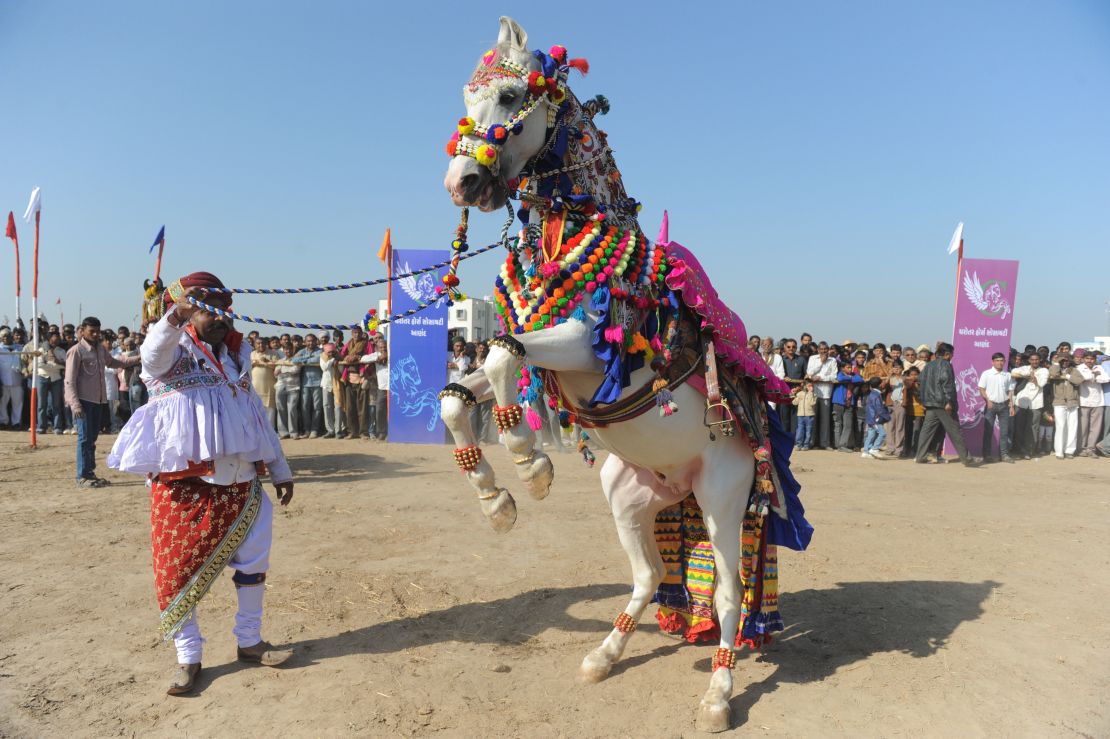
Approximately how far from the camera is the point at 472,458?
3150 millimetres

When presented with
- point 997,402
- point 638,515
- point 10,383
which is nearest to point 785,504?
point 638,515

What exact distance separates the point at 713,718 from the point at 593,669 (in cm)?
73

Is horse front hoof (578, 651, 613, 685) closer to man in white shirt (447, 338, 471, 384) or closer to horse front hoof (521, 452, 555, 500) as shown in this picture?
horse front hoof (521, 452, 555, 500)

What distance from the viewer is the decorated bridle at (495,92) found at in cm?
313

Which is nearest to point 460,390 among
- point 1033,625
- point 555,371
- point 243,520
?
point 555,371

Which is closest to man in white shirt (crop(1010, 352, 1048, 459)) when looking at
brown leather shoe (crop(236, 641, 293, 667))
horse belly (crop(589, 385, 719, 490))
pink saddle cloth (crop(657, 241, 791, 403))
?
pink saddle cloth (crop(657, 241, 791, 403))

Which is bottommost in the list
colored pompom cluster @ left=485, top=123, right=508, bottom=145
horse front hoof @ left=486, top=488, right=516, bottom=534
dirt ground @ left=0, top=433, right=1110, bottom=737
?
dirt ground @ left=0, top=433, right=1110, bottom=737

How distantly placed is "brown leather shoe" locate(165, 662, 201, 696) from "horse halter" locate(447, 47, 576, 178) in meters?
2.94

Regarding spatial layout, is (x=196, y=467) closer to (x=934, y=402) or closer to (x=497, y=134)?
(x=497, y=134)

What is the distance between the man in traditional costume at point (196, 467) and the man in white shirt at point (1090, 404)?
46.6ft

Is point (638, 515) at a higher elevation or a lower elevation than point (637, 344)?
lower

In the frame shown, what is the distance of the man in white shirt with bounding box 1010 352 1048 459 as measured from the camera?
13.0 m

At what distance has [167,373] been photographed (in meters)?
3.82

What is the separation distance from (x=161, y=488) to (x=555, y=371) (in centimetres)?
223
